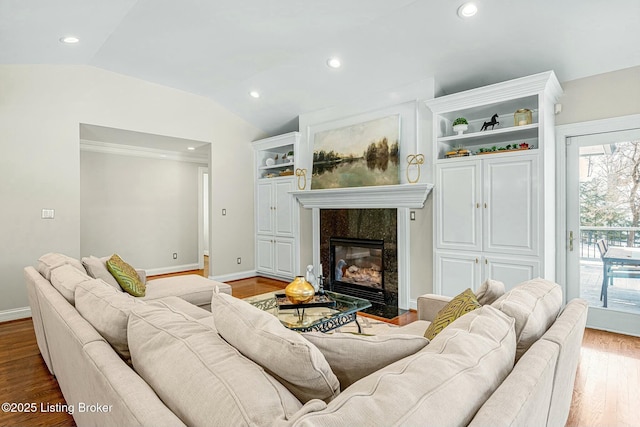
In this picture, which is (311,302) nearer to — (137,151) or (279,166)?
(279,166)

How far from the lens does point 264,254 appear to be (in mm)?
6035

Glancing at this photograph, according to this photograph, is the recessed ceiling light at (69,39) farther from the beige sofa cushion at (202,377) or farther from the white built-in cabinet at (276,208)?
the beige sofa cushion at (202,377)

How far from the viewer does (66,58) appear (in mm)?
3848

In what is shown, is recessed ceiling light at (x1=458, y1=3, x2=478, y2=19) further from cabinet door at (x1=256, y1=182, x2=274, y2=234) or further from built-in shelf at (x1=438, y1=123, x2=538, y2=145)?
cabinet door at (x1=256, y1=182, x2=274, y2=234)

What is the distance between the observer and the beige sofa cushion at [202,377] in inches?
30.1

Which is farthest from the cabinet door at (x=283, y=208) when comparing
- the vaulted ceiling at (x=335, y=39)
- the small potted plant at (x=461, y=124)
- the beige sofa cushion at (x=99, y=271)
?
the beige sofa cushion at (x=99, y=271)

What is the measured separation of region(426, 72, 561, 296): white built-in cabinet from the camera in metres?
3.25

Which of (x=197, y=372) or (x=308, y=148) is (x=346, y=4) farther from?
(x=197, y=372)

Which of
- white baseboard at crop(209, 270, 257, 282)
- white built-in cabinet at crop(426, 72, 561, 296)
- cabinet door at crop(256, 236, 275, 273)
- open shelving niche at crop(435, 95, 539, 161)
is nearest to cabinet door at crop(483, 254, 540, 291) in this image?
white built-in cabinet at crop(426, 72, 561, 296)

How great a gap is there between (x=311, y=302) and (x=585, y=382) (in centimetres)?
197

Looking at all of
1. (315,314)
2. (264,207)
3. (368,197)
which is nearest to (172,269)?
(264,207)

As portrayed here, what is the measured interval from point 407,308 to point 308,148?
8.91 ft

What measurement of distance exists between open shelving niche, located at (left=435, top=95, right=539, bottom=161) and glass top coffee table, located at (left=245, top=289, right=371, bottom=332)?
2.05m

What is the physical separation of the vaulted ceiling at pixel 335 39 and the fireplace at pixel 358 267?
78.5 inches
